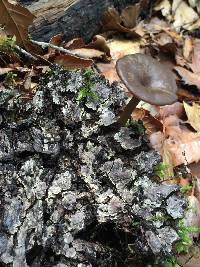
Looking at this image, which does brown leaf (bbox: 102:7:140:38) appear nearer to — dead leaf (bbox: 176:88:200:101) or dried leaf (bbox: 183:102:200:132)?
dead leaf (bbox: 176:88:200:101)

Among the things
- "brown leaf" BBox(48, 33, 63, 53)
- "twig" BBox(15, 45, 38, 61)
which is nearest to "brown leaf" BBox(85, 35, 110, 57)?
"brown leaf" BBox(48, 33, 63, 53)

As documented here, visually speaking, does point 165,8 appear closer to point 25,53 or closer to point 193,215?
point 25,53

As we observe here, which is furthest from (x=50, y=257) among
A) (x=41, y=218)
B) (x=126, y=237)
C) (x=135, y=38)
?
(x=135, y=38)

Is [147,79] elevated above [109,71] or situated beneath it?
elevated above

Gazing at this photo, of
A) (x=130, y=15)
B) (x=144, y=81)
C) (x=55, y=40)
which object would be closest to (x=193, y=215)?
(x=144, y=81)

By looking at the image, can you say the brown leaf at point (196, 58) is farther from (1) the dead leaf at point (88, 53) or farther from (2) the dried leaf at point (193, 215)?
(2) the dried leaf at point (193, 215)

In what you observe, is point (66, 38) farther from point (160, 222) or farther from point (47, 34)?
point (160, 222)
